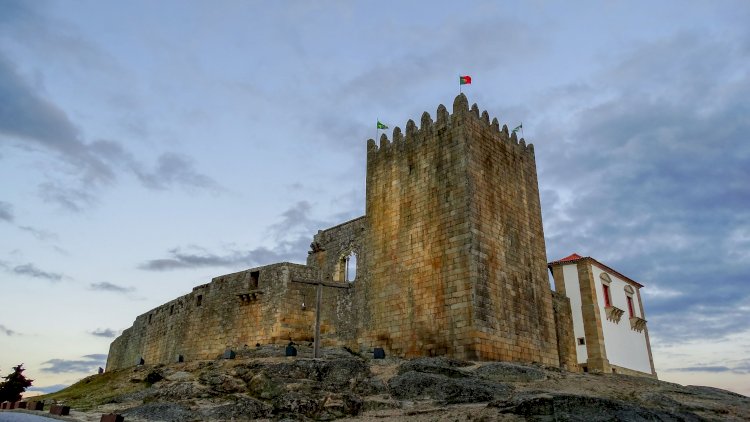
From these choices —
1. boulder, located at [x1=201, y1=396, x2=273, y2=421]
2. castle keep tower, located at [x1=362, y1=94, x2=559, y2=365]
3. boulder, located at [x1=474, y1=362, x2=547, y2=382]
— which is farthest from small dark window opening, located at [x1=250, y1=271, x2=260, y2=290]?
boulder, located at [x1=474, y1=362, x2=547, y2=382]

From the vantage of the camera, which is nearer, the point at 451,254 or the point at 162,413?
the point at 162,413

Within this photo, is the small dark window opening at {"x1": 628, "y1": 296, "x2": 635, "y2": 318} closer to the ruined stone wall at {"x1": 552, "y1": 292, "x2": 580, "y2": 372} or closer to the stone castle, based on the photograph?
the ruined stone wall at {"x1": 552, "y1": 292, "x2": 580, "y2": 372}

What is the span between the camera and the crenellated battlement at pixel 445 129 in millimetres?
20906

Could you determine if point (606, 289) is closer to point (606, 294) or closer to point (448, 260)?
point (606, 294)

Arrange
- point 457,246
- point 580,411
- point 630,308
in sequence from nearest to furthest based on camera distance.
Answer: point 580,411
point 457,246
point 630,308

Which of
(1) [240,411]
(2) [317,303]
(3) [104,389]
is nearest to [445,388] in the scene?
(1) [240,411]

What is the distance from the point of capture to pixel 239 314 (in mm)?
28203

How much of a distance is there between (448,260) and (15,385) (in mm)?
31537

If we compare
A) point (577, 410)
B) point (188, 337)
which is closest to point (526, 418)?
point (577, 410)

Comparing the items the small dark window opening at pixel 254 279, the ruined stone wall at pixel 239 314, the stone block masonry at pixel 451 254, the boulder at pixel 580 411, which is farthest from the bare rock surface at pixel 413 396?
the small dark window opening at pixel 254 279

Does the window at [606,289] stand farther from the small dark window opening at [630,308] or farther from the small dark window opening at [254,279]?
the small dark window opening at [254,279]

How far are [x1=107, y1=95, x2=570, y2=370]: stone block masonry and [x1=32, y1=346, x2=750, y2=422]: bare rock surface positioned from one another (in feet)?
7.69

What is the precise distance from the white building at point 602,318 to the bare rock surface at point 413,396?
40.9ft

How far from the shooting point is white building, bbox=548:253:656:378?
29.1 m
